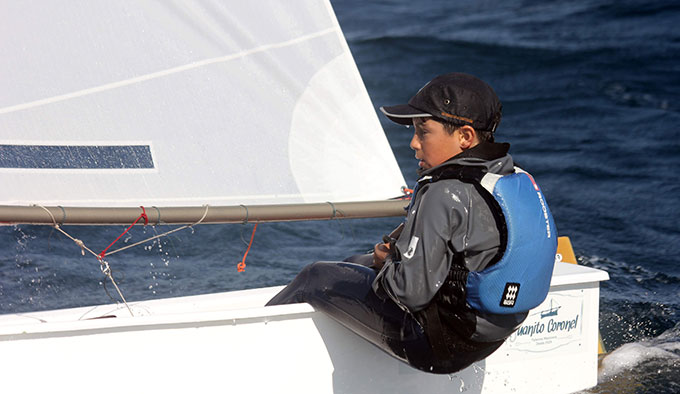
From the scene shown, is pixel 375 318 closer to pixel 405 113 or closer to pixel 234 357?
pixel 234 357

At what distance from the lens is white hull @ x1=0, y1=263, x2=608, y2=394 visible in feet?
6.20

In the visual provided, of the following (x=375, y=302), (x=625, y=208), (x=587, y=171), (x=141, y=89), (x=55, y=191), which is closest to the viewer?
(x=375, y=302)

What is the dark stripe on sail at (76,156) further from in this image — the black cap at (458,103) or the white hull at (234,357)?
the black cap at (458,103)

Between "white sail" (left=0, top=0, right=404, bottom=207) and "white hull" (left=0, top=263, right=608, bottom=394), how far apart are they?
0.50 m

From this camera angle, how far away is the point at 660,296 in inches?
147

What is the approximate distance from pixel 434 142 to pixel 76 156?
114cm

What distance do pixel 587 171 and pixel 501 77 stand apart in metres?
2.19

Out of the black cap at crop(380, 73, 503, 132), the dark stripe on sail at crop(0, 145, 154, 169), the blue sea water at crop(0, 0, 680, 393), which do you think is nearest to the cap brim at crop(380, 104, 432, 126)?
the black cap at crop(380, 73, 503, 132)

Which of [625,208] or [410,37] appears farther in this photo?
[410,37]

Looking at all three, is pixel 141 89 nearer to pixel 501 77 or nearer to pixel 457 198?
pixel 457 198

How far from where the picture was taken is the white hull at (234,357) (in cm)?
189

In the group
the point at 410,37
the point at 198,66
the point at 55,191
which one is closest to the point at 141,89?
the point at 198,66

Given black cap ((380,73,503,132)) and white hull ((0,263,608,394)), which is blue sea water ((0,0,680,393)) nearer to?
white hull ((0,263,608,394))

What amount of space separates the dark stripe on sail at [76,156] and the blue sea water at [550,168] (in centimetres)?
93
